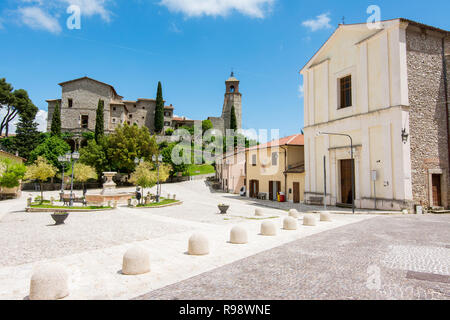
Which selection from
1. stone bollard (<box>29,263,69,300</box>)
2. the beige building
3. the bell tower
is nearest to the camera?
stone bollard (<box>29,263,69,300</box>)

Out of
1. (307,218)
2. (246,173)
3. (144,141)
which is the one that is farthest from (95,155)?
(307,218)

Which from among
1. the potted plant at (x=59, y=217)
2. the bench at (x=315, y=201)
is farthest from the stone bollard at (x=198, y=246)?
the bench at (x=315, y=201)

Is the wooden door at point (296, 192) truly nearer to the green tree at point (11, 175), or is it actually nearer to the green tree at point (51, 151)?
the green tree at point (11, 175)

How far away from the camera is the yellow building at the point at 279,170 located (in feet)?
91.4

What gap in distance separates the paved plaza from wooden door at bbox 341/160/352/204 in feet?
32.9

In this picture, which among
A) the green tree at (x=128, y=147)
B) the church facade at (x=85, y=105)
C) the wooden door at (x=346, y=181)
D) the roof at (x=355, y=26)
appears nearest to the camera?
the roof at (x=355, y=26)

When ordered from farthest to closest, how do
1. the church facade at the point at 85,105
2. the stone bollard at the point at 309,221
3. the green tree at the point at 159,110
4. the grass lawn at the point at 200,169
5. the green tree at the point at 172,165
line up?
the green tree at the point at 159,110 < the church facade at the point at 85,105 < the grass lawn at the point at 200,169 < the green tree at the point at 172,165 < the stone bollard at the point at 309,221

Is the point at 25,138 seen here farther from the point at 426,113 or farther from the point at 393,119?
the point at 426,113

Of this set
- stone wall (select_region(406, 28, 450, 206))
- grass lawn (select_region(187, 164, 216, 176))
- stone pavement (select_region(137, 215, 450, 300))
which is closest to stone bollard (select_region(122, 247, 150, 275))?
stone pavement (select_region(137, 215, 450, 300))

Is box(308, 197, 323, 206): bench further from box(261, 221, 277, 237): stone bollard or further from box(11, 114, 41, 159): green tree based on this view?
box(11, 114, 41, 159): green tree

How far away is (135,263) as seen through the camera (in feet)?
19.5

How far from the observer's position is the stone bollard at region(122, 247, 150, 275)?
5906 mm

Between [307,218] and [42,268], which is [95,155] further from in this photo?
[42,268]

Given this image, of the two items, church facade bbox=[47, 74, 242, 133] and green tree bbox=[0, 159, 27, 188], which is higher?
church facade bbox=[47, 74, 242, 133]
